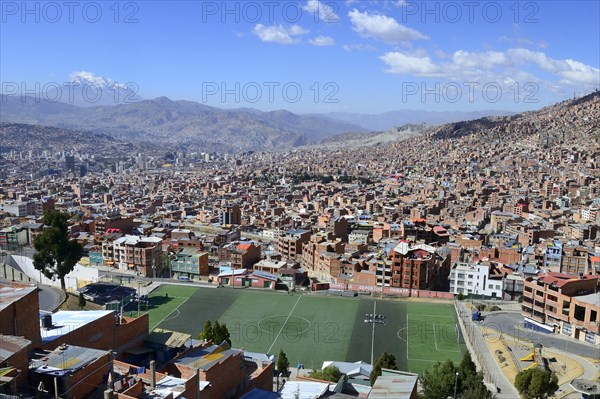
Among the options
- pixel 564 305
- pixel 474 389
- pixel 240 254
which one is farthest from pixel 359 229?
pixel 474 389

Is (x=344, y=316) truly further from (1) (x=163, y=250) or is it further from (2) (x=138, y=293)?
(1) (x=163, y=250)

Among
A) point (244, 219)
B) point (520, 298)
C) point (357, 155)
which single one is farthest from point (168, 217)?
point (357, 155)

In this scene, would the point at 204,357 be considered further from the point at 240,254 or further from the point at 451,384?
the point at 240,254

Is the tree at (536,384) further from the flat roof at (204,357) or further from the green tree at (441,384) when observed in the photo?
the flat roof at (204,357)

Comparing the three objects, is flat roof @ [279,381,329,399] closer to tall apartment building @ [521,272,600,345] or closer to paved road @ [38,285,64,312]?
paved road @ [38,285,64,312]

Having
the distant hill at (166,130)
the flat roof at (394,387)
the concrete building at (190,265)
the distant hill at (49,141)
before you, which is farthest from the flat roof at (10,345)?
the distant hill at (166,130)
